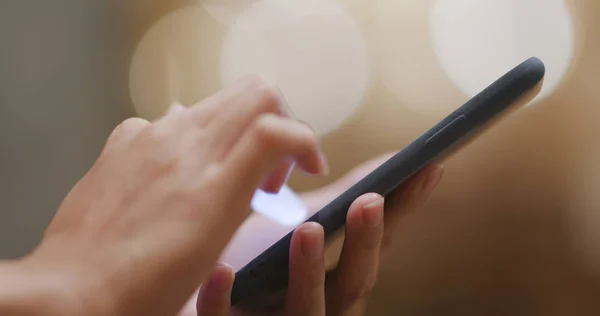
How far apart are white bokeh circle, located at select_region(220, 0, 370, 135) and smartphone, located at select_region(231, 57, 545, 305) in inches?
23.0

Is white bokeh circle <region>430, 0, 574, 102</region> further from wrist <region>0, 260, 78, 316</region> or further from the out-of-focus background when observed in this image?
wrist <region>0, 260, 78, 316</region>

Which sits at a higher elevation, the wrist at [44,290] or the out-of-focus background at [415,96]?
the out-of-focus background at [415,96]

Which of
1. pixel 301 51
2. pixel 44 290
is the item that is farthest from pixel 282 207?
pixel 301 51

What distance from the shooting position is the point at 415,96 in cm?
98

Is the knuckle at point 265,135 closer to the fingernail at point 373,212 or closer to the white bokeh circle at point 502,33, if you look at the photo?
the fingernail at point 373,212

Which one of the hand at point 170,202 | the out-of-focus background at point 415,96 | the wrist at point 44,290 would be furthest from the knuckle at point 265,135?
the out-of-focus background at point 415,96

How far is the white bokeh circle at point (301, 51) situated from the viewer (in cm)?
92

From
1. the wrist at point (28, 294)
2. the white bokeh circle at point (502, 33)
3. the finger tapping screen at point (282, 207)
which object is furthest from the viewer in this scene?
the white bokeh circle at point (502, 33)

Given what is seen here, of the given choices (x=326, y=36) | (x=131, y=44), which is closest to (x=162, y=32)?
(x=131, y=44)

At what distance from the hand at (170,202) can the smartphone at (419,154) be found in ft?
0.16

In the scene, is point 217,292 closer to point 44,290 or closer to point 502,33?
point 44,290

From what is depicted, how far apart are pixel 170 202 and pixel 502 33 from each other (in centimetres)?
73

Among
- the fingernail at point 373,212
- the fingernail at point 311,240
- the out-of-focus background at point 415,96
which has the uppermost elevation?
the out-of-focus background at point 415,96

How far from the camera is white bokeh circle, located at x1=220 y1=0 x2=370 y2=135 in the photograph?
3.01ft
